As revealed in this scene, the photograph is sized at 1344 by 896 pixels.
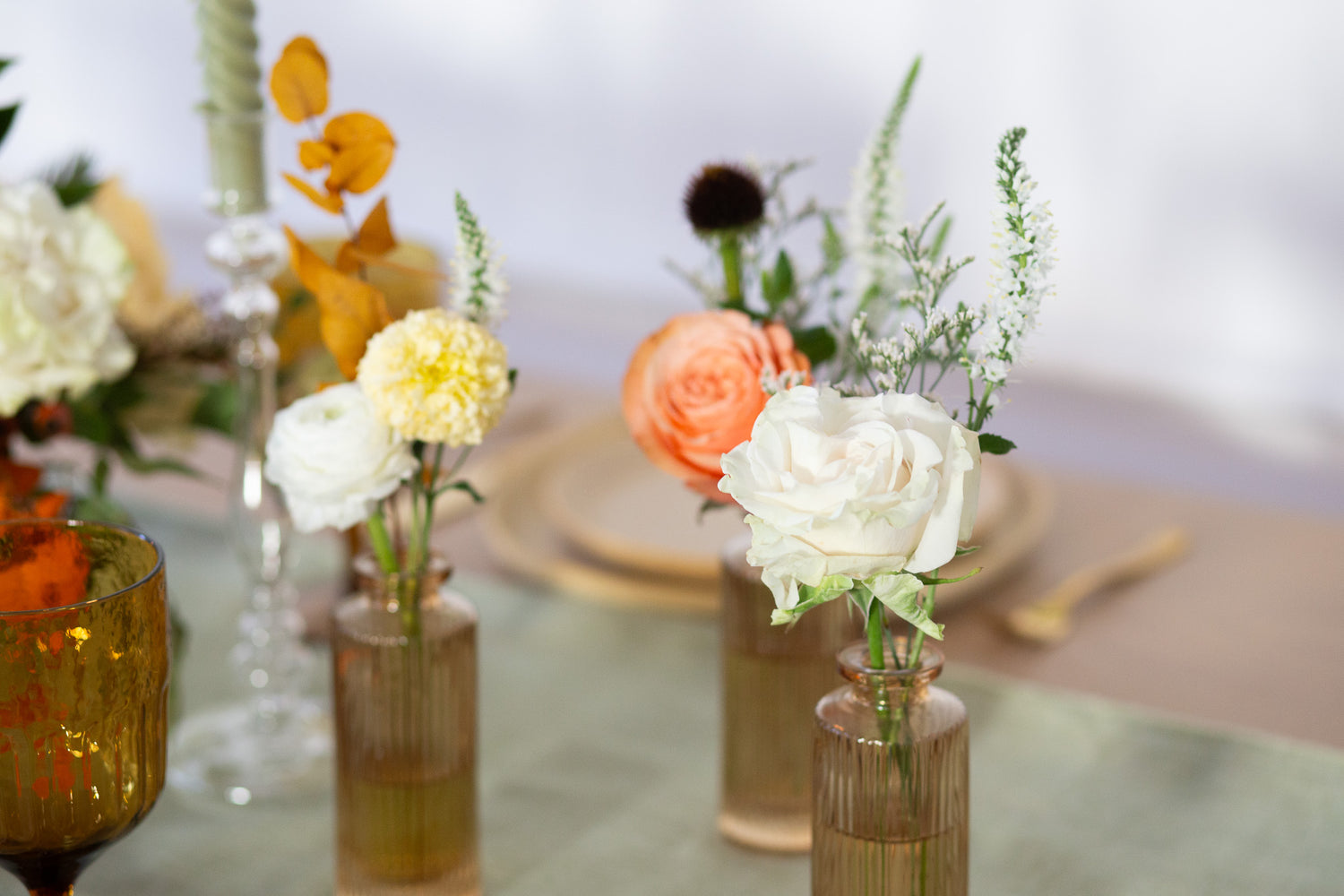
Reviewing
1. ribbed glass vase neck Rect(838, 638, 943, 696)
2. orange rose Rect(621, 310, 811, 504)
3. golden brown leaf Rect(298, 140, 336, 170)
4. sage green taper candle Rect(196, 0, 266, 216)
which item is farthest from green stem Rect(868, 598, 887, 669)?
sage green taper candle Rect(196, 0, 266, 216)

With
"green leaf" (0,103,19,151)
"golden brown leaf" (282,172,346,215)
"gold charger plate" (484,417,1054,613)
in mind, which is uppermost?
"green leaf" (0,103,19,151)

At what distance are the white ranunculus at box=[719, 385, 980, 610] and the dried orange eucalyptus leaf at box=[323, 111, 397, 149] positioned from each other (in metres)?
0.25

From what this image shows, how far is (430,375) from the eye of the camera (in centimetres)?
60

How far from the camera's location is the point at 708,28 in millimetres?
2090

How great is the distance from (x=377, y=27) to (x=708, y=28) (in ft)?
2.05

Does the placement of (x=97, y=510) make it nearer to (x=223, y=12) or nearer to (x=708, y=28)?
(x=223, y=12)

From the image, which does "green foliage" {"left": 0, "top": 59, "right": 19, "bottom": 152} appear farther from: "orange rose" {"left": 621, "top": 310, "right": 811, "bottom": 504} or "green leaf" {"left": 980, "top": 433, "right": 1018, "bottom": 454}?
"green leaf" {"left": 980, "top": 433, "right": 1018, "bottom": 454}

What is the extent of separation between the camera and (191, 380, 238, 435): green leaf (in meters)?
0.96

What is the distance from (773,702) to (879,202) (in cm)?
27

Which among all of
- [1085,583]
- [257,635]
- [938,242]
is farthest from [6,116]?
[1085,583]

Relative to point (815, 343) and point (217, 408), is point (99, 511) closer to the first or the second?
point (217, 408)

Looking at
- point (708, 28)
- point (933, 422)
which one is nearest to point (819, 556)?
point (933, 422)

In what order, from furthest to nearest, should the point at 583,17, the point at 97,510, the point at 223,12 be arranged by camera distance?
the point at 583,17 < the point at 97,510 < the point at 223,12

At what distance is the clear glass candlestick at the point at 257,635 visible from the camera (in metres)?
0.82
